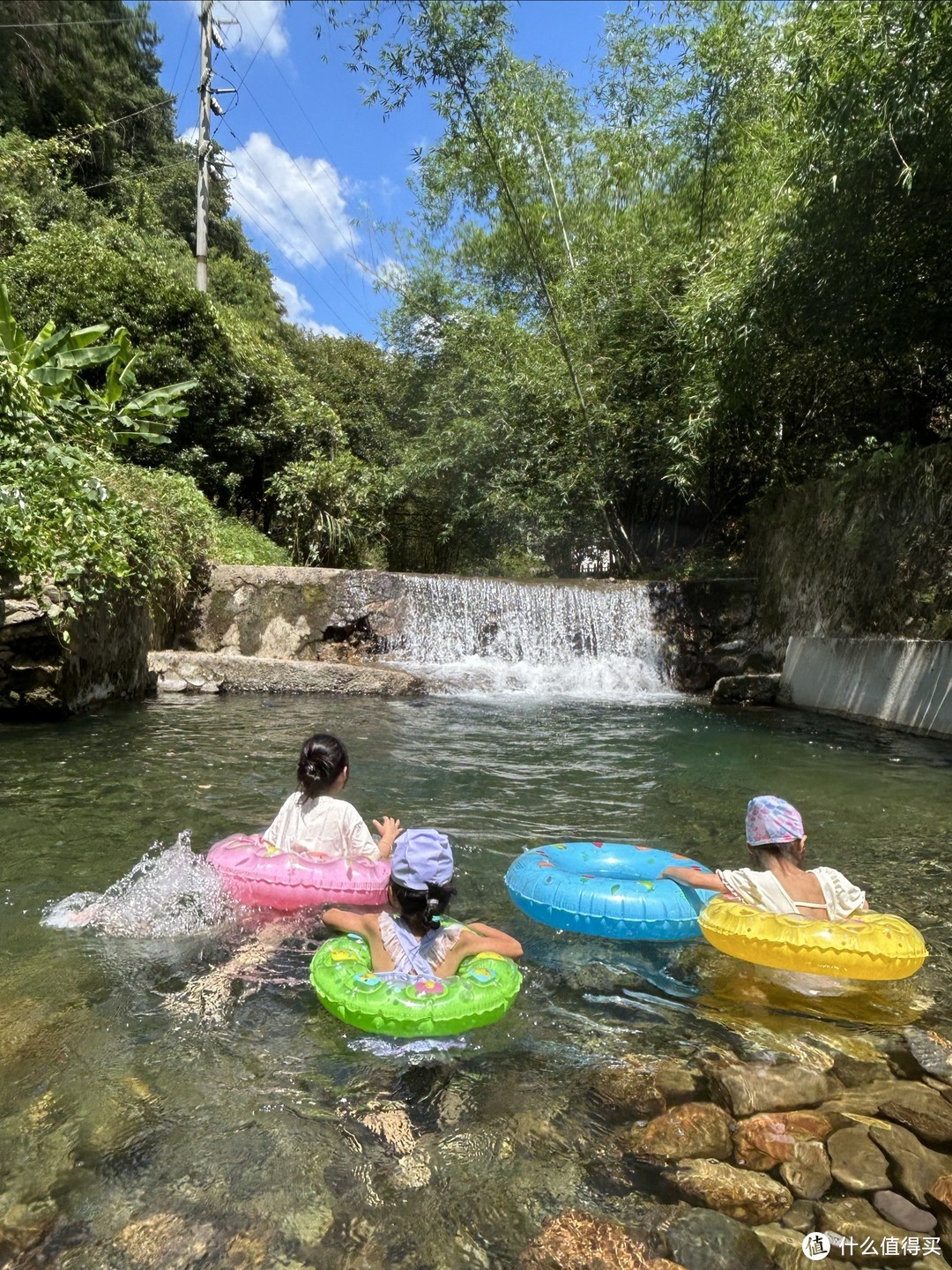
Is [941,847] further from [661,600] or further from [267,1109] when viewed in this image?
[661,600]

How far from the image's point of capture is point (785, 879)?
3350 millimetres

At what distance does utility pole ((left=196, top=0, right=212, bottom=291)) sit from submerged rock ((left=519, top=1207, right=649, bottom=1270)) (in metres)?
18.8

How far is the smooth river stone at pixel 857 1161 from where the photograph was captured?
2.10m

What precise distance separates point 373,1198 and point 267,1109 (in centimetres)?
48

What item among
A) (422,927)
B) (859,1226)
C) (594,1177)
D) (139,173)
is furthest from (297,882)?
(139,173)

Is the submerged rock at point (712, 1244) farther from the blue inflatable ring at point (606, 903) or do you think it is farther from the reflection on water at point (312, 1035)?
the blue inflatable ring at point (606, 903)

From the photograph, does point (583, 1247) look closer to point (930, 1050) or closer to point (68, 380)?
point (930, 1050)

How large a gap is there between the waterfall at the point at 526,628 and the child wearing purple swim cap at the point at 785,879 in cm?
955

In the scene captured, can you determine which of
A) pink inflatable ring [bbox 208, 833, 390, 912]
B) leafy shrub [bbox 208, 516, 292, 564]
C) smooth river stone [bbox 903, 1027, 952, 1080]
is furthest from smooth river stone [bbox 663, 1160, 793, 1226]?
leafy shrub [bbox 208, 516, 292, 564]

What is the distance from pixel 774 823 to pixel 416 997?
65.9 inches

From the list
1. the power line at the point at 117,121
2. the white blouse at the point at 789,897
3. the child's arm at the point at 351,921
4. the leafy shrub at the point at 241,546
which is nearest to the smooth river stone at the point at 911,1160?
the white blouse at the point at 789,897

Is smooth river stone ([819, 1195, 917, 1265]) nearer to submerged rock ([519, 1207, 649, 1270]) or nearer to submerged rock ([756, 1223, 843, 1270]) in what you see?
submerged rock ([756, 1223, 843, 1270])

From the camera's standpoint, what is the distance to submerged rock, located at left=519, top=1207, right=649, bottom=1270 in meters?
1.84

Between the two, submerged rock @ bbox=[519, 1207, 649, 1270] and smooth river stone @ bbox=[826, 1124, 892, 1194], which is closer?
submerged rock @ bbox=[519, 1207, 649, 1270]
